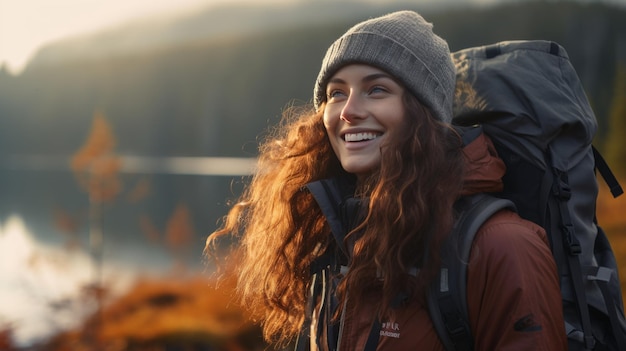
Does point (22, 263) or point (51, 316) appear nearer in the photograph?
point (51, 316)

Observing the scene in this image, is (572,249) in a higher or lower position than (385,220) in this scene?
lower

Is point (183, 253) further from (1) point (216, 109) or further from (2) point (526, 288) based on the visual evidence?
(1) point (216, 109)

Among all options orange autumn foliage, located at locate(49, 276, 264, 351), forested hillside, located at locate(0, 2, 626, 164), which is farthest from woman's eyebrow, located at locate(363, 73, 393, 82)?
forested hillside, located at locate(0, 2, 626, 164)

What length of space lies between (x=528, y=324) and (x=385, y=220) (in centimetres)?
42

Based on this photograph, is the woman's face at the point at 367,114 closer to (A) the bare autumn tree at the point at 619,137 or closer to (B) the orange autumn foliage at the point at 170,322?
(B) the orange autumn foliage at the point at 170,322

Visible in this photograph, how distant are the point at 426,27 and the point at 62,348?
1046cm

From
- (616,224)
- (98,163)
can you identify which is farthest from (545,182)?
(98,163)

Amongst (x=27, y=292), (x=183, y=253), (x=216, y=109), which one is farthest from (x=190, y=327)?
(x=216, y=109)

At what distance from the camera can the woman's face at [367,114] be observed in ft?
6.03

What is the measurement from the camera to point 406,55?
1.86 metres

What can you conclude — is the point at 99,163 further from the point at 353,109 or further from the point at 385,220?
the point at 385,220

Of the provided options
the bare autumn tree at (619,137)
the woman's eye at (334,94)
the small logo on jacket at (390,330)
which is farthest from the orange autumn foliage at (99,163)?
the small logo on jacket at (390,330)

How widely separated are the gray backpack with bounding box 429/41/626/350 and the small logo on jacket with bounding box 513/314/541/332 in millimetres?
119

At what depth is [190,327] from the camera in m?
10.9
